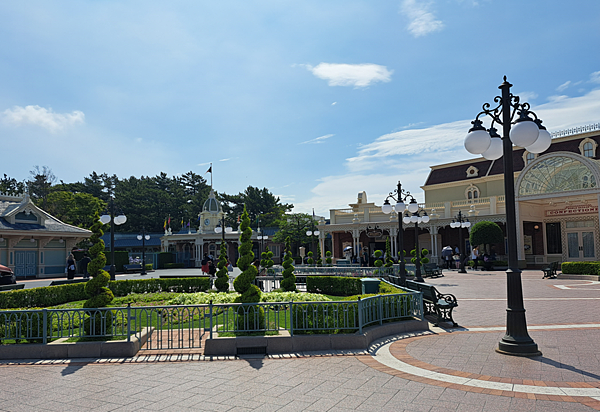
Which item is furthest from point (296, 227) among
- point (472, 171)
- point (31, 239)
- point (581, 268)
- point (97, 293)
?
point (97, 293)

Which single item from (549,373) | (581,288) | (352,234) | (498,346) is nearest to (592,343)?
(498,346)

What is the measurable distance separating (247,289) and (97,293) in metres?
3.27

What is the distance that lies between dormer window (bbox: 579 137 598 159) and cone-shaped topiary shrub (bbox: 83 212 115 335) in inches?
1467

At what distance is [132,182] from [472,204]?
6409 centimetres

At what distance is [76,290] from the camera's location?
759 inches

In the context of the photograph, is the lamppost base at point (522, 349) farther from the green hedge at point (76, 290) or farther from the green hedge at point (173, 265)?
the green hedge at point (173, 265)

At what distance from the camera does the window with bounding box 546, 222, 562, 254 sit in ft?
113

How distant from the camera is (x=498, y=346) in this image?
26.4 ft

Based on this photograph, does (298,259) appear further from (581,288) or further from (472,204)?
(581,288)

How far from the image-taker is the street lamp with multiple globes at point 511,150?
24.5ft

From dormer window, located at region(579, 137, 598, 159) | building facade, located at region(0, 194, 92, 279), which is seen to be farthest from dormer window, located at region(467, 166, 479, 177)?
building facade, located at region(0, 194, 92, 279)

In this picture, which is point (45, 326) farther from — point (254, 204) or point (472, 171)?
point (254, 204)

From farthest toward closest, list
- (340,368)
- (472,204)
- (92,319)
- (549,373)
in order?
(472,204) → (92,319) → (340,368) → (549,373)

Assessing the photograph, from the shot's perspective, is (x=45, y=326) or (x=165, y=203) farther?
(x=165, y=203)
